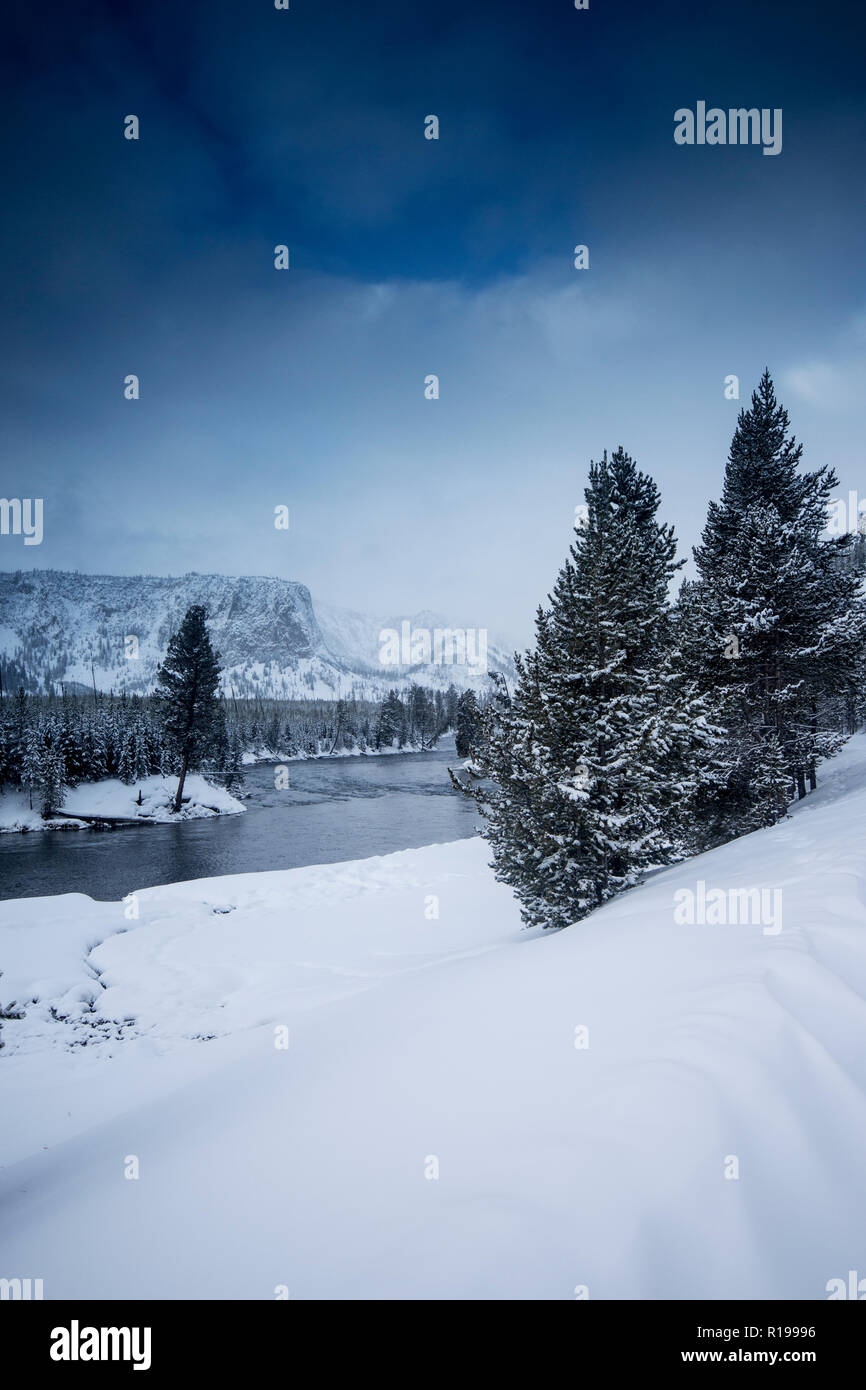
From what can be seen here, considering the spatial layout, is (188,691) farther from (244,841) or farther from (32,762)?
(244,841)

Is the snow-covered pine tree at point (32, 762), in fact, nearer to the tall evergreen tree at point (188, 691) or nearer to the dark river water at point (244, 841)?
the dark river water at point (244, 841)

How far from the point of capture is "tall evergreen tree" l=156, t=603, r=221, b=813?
4866cm

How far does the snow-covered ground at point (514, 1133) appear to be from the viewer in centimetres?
266

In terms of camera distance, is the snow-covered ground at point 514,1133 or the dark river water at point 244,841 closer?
the snow-covered ground at point 514,1133

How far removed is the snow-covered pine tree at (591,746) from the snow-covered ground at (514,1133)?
2.97m

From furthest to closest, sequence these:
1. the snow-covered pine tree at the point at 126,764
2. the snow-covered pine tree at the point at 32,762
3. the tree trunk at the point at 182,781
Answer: the snow-covered pine tree at the point at 126,764, the tree trunk at the point at 182,781, the snow-covered pine tree at the point at 32,762

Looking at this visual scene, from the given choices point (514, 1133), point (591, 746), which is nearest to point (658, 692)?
point (591, 746)

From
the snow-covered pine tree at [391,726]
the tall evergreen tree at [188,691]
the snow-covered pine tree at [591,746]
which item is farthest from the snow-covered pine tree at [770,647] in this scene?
the snow-covered pine tree at [391,726]

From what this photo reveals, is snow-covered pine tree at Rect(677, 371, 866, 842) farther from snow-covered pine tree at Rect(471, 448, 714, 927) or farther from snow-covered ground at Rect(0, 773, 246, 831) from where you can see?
snow-covered ground at Rect(0, 773, 246, 831)

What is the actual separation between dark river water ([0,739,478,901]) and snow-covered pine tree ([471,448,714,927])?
1906 centimetres

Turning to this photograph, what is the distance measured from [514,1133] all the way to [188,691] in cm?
5113

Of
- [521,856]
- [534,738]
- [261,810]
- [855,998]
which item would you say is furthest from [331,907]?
[261,810]

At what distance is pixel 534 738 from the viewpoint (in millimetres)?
12516
